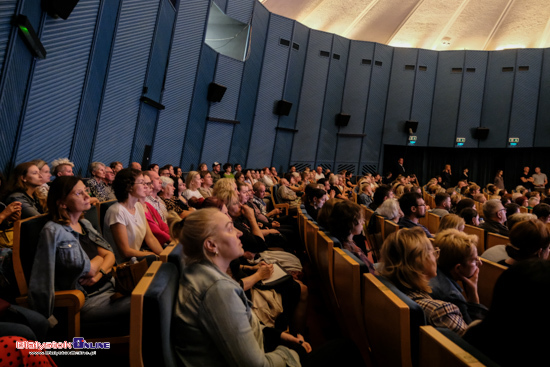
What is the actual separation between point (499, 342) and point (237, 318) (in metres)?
0.74

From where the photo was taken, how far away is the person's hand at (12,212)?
2215mm

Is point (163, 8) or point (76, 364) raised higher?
→ point (163, 8)

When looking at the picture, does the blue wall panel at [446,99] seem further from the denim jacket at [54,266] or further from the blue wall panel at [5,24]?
the denim jacket at [54,266]

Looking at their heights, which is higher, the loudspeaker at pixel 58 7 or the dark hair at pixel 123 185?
the loudspeaker at pixel 58 7

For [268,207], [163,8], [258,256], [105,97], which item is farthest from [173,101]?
[258,256]

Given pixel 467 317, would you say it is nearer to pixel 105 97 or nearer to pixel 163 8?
pixel 105 97

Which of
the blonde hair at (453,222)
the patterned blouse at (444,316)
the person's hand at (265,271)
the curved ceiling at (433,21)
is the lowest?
the person's hand at (265,271)

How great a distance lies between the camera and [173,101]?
7496 millimetres

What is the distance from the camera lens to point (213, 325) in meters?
1.15

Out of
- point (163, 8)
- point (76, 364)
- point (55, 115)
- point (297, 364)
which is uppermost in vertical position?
point (163, 8)

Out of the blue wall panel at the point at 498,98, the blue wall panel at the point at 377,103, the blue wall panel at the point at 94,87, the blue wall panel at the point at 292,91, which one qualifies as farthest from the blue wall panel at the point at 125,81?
the blue wall panel at the point at 498,98

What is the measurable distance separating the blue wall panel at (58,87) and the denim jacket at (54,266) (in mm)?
2465

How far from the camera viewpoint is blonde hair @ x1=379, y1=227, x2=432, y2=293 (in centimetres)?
159

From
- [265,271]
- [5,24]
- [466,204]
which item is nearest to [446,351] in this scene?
[265,271]
